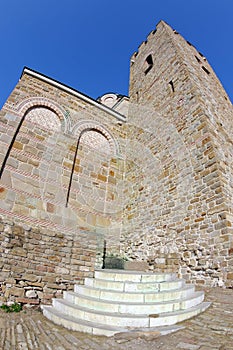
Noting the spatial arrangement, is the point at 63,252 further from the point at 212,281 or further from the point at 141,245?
the point at 212,281

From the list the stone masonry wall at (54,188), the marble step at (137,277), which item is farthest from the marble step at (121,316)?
the stone masonry wall at (54,188)

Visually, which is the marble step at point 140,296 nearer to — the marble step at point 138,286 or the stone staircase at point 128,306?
the stone staircase at point 128,306

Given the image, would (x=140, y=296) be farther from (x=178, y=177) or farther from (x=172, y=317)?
(x=178, y=177)

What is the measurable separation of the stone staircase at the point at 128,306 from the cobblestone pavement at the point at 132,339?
13 cm

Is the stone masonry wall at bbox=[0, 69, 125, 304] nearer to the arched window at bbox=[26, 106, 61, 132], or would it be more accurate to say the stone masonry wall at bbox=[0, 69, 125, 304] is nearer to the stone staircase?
the arched window at bbox=[26, 106, 61, 132]

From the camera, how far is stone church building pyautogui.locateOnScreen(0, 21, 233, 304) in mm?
4562

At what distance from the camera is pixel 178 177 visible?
594cm

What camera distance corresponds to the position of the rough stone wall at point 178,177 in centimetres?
463

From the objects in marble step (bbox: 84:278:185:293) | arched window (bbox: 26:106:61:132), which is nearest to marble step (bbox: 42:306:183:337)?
marble step (bbox: 84:278:185:293)

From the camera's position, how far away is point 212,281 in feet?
14.0

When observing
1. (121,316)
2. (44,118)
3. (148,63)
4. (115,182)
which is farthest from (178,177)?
(148,63)

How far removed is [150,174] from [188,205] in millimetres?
2072

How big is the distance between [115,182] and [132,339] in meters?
5.97

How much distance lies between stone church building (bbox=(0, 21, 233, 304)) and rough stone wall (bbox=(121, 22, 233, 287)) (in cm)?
3
